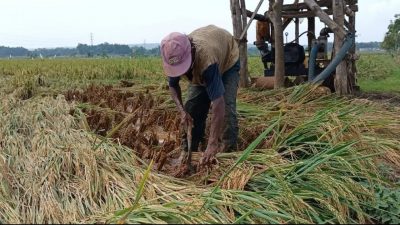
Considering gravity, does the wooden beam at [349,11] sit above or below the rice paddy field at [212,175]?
above

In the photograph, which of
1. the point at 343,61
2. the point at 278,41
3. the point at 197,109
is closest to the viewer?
the point at 197,109

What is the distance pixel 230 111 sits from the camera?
443 centimetres

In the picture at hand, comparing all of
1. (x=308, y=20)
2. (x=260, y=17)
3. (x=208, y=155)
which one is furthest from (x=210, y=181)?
(x=308, y=20)

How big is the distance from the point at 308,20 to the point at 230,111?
6090mm

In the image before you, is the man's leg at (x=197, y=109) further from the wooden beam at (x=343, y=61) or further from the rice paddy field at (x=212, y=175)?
the wooden beam at (x=343, y=61)

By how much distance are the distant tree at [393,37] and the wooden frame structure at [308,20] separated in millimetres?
41400

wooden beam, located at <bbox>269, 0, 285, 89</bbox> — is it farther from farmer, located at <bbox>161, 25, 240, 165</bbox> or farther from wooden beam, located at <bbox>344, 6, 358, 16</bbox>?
farmer, located at <bbox>161, 25, 240, 165</bbox>

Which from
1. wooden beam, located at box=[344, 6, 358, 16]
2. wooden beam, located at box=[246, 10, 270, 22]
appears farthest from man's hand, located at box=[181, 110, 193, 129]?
wooden beam, located at box=[246, 10, 270, 22]

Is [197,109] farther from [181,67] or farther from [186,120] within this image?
[181,67]

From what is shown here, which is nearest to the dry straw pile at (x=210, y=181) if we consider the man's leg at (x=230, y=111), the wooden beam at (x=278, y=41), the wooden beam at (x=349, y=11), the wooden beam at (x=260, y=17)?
the man's leg at (x=230, y=111)

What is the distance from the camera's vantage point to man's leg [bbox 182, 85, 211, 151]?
4555mm

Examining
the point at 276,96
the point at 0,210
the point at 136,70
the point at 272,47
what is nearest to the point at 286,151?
the point at 0,210

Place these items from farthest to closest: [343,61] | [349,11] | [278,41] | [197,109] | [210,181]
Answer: [349,11]
[278,41]
[343,61]
[197,109]
[210,181]

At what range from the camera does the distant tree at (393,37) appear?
48.3 m
